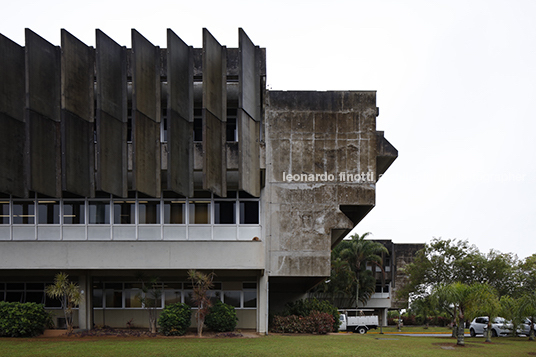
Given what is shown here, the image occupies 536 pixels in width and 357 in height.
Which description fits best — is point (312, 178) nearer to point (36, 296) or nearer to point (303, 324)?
point (303, 324)

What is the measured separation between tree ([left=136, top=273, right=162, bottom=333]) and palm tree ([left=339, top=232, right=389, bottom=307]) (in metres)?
Answer: 35.8

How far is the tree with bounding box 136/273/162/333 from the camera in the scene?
25.5 m

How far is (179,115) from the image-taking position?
77.1 ft

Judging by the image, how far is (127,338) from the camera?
78.0 feet

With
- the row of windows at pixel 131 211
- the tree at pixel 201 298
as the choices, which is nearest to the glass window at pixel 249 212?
the row of windows at pixel 131 211

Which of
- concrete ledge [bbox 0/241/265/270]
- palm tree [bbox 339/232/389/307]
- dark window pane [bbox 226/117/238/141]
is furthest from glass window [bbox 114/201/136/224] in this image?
palm tree [bbox 339/232/389/307]

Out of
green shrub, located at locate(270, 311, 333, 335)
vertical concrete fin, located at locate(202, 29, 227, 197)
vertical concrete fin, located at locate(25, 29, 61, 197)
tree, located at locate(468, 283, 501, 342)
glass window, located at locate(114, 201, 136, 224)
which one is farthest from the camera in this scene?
green shrub, located at locate(270, 311, 333, 335)

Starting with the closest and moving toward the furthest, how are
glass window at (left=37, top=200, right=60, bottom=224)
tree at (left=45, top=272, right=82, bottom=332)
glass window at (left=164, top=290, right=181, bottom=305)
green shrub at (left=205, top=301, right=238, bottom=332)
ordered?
tree at (left=45, top=272, right=82, bottom=332) → green shrub at (left=205, top=301, right=238, bottom=332) → glass window at (left=37, top=200, right=60, bottom=224) → glass window at (left=164, top=290, right=181, bottom=305)

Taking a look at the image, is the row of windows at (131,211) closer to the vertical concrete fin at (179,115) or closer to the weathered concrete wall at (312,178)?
the weathered concrete wall at (312,178)

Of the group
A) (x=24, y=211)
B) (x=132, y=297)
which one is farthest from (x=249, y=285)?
(x=24, y=211)

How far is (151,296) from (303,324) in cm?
861

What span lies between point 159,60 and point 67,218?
9531 millimetres

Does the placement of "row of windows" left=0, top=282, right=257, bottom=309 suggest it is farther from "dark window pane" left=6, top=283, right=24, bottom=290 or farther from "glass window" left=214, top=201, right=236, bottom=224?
"glass window" left=214, top=201, right=236, bottom=224

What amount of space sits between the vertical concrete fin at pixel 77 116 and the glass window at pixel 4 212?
645 centimetres
